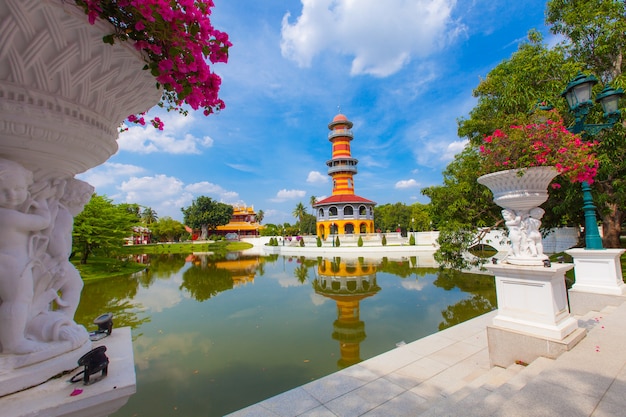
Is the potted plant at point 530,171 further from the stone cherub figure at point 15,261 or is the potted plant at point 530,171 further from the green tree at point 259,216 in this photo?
the green tree at point 259,216

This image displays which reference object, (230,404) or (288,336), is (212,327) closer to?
(288,336)

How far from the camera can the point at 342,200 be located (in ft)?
114

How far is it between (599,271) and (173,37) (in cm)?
706

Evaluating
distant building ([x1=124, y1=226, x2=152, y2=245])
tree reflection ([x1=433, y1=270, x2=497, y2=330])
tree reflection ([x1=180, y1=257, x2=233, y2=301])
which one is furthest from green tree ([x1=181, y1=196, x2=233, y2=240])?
tree reflection ([x1=433, y1=270, x2=497, y2=330])

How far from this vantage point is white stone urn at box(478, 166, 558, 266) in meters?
3.74

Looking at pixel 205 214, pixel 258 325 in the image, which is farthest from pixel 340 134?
pixel 258 325

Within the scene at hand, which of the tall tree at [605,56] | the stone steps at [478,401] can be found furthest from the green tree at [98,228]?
the tall tree at [605,56]

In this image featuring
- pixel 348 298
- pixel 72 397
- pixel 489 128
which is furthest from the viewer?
pixel 348 298

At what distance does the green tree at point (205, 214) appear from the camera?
46312 mm

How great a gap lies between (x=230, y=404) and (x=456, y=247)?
650 cm

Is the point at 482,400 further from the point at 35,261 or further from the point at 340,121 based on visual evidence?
the point at 340,121

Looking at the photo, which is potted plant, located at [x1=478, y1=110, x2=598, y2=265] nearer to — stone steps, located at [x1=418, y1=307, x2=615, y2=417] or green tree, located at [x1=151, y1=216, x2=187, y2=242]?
stone steps, located at [x1=418, y1=307, x2=615, y2=417]

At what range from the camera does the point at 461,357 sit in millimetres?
4078

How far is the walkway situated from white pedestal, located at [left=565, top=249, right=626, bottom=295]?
→ 633 mm
